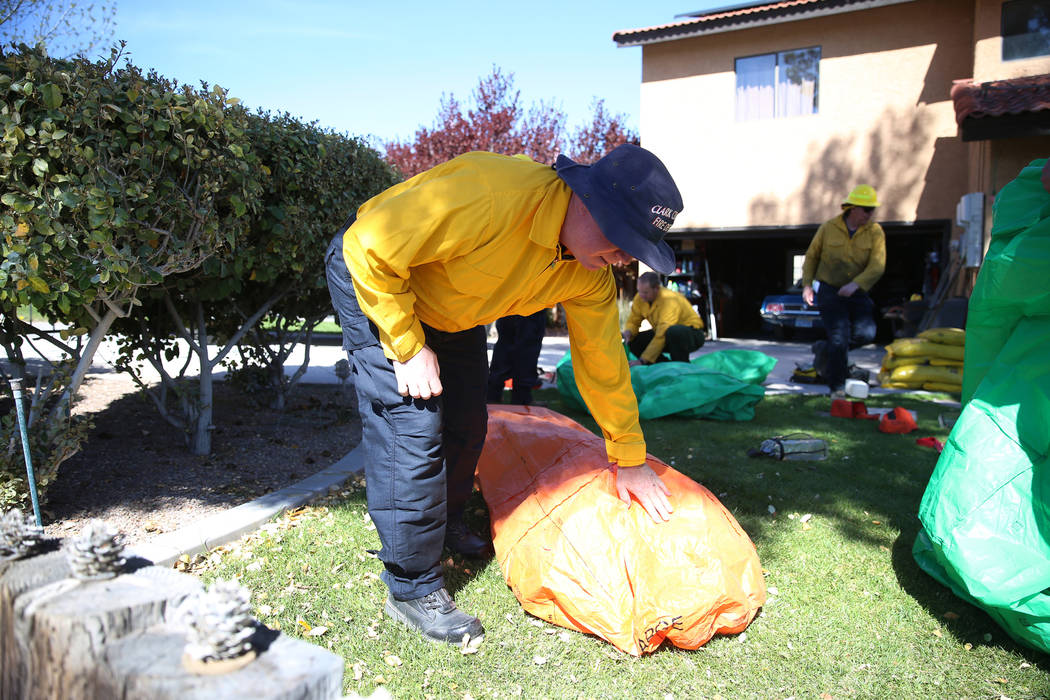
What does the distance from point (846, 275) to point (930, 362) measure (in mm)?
1773

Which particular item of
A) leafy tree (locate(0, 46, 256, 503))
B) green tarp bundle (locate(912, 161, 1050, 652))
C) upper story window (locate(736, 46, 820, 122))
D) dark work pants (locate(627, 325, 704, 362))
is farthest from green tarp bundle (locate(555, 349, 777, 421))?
upper story window (locate(736, 46, 820, 122))

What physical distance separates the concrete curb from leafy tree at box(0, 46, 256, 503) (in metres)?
0.66

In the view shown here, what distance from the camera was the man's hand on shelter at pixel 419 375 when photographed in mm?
2201

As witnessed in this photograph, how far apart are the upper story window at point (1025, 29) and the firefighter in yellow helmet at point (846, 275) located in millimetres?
6558

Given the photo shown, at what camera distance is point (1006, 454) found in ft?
8.06

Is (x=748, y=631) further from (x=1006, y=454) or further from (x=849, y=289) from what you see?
(x=849, y=289)

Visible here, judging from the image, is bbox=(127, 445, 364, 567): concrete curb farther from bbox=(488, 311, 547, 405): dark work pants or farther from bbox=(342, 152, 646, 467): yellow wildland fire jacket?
bbox=(488, 311, 547, 405): dark work pants

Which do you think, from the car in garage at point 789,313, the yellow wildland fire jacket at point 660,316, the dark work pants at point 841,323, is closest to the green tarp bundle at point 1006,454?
the dark work pants at point 841,323

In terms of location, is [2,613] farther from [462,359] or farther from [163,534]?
[163,534]

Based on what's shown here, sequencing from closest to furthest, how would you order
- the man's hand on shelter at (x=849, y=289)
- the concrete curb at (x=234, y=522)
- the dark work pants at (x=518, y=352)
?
1. the concrete curb at (x=234, y=522)
2. the dark work pants at (x=518, y=352)
3. the man's hand on shelter at (x=849, y=289)

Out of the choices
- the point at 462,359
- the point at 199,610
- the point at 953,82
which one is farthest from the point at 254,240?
the point at 953,82

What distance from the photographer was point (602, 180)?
2158 mm

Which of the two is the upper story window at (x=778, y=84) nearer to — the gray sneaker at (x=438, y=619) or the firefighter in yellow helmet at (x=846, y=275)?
the firefighter in yellow helmet at (x=846, y=275)

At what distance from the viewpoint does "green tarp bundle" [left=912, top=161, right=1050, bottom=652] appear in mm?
2236
